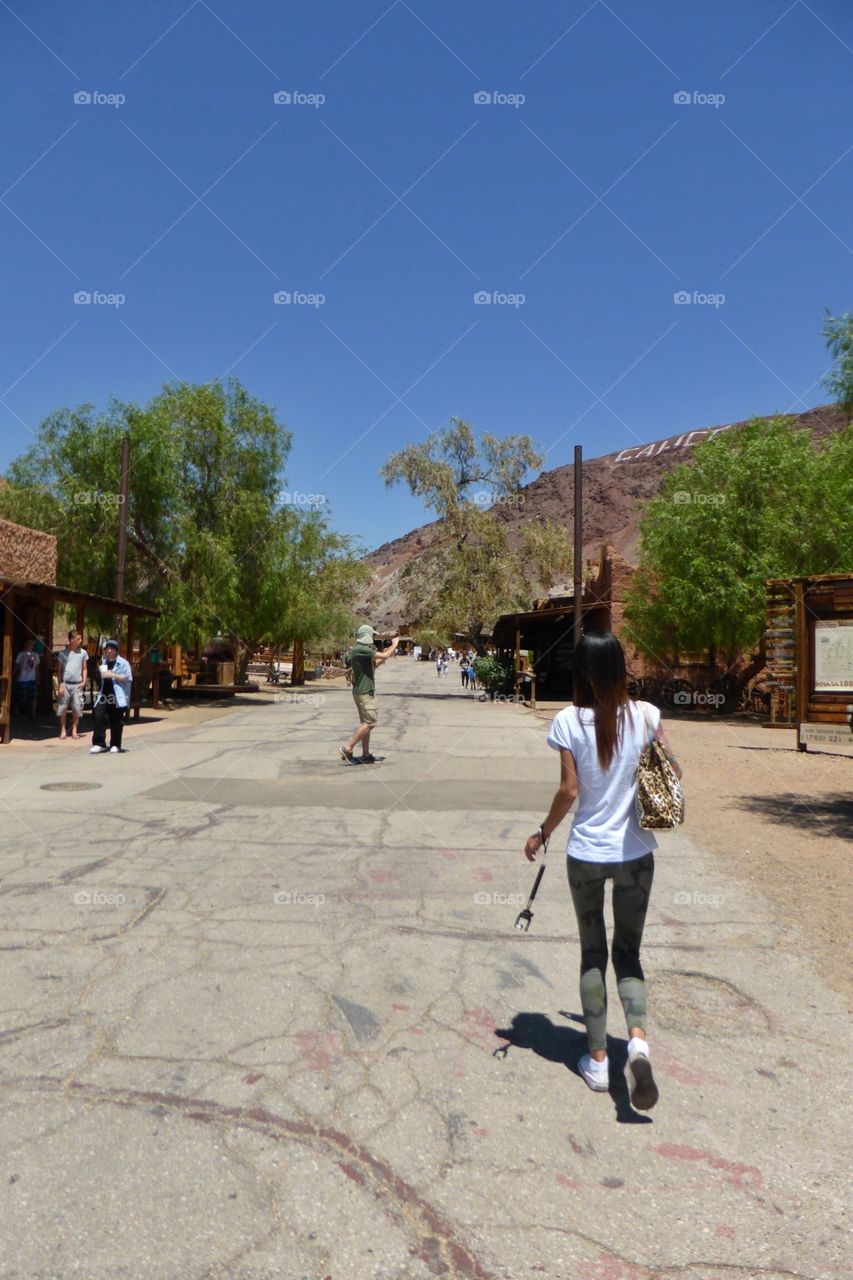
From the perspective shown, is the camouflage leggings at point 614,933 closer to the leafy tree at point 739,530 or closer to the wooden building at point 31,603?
the wooden building at point 31,603

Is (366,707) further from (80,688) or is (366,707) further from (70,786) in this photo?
(80,688)

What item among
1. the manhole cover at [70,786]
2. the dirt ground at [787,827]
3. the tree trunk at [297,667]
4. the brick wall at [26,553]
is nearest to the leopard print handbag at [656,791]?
the dirt ground at [787,827]

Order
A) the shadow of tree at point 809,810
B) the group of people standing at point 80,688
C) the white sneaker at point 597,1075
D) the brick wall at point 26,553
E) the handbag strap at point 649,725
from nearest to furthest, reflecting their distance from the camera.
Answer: the white sneaker at point 597,1075 < the handbag strap at point 649,725 < the shadow of tree at point 809,810 < the group of people standing at point 80,688 < the brick wall at point 26,553

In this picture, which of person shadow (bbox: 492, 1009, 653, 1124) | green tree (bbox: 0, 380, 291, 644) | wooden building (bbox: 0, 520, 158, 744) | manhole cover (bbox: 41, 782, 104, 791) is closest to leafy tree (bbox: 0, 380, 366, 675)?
green tree (bbox: 0, 380, 291, 644)

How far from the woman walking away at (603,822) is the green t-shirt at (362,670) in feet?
28.1

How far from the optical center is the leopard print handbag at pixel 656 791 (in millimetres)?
3271

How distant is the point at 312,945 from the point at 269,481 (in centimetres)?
2441

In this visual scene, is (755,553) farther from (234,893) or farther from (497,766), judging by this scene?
(234,893)

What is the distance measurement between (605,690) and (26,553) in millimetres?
17696

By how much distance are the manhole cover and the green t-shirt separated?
3.45 meters

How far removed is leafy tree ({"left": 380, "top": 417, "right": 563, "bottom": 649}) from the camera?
3506 cm

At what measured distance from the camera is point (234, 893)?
5707 mm

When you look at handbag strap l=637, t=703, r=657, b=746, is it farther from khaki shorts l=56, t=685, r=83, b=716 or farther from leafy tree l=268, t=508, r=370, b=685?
leafy tree l=268, t=508, r=370, b=685

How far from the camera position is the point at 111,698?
13430mm
